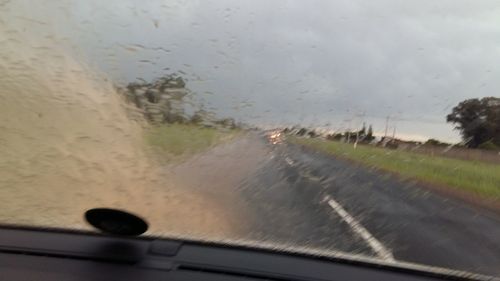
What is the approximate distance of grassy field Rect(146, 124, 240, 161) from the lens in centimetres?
788

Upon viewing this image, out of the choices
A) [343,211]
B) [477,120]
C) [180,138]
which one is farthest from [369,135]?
[180,138]

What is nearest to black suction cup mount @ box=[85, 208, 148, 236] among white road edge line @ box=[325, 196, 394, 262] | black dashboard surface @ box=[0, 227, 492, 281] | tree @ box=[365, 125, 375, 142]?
black dashboard surface @ box=[0, 227, 492, 281]

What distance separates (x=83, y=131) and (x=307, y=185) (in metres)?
4.22

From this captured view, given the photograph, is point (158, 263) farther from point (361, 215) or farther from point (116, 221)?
point (361, 215)

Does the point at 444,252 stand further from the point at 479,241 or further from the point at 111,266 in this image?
the point at 111,266

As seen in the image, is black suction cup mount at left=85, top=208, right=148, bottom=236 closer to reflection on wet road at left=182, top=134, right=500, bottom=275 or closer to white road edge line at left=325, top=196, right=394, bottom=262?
reflection on wet road at left=182, top=134, right=500, bottom=275

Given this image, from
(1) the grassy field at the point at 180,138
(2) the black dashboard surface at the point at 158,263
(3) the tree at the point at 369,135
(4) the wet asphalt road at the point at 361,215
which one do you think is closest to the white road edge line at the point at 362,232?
(4) the wet asphalt road at the point at 361,215

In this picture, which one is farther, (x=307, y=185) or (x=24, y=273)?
(x=307, y=185)

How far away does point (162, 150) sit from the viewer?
328 inches

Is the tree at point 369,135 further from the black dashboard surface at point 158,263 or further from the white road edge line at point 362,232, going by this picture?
the black dashboard surface at point 158,263

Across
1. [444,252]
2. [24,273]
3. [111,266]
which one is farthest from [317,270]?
[444,252]

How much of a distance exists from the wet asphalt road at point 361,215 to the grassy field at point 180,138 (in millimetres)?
664

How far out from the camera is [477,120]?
20.7 feet

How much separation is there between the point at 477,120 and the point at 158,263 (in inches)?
126
